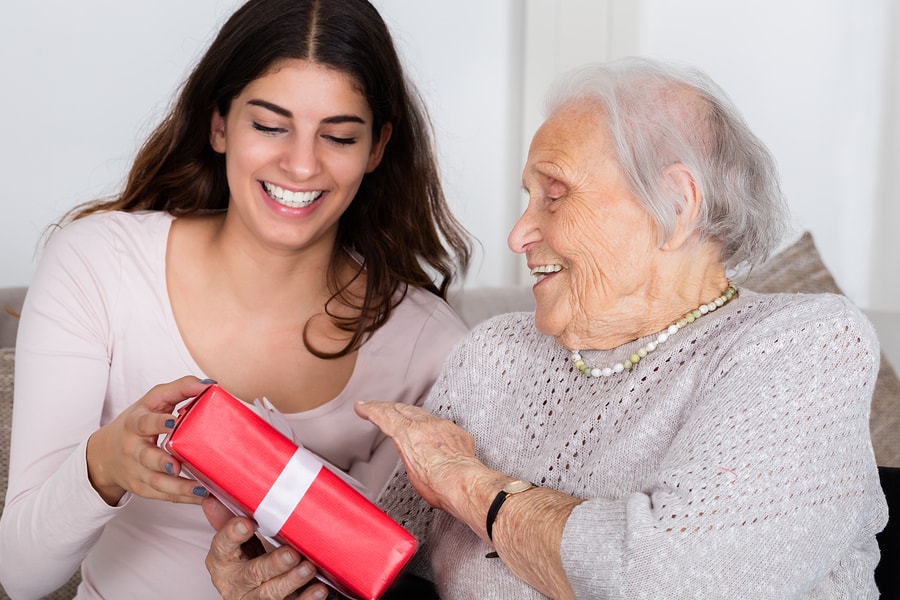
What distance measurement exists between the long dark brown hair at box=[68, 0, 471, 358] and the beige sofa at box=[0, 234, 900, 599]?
356 millimetres

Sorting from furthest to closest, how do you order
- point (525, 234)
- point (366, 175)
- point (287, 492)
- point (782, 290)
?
point (782, 290)
point (366, 175)
point (525, 234)
point (287, 492)

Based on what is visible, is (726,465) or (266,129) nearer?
(726,465)

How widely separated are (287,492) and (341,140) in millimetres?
757

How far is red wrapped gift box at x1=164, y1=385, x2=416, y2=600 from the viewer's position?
125cm

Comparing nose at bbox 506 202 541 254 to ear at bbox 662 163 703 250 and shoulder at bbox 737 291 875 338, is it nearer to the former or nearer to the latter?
ear at bbox 662 163 703 250

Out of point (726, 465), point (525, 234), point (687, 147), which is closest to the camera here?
point (726, 465)

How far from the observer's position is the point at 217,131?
1963 mm

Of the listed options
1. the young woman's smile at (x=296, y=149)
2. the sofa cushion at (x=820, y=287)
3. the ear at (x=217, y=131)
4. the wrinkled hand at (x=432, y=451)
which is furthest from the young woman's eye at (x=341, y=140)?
the sofa cushion at (x=820, y=287)

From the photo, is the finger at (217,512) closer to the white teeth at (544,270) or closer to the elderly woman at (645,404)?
the elderly woman at (645,404)

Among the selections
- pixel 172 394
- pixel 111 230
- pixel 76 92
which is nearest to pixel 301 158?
pixel 111 230

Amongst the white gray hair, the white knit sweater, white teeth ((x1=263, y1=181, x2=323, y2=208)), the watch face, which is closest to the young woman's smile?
white teeth ((x1=263, y1=181, x2=323, y2=208))

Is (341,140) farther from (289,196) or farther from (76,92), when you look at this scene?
(76,92)

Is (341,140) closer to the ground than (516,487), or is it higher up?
higher up

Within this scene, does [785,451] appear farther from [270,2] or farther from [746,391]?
[270,2]
